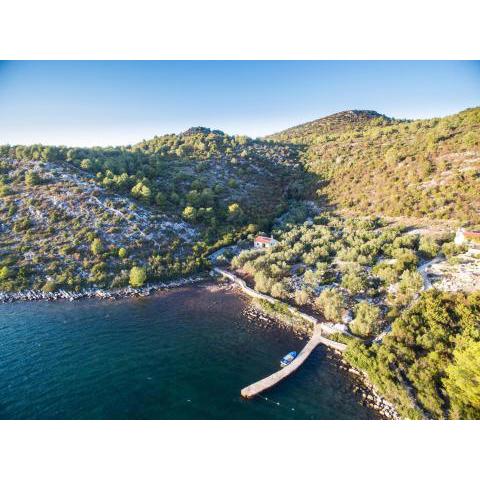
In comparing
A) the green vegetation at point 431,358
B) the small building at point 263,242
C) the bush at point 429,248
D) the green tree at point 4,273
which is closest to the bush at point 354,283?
the green vegetation at point 431,358

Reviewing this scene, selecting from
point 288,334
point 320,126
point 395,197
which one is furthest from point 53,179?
point 320,126

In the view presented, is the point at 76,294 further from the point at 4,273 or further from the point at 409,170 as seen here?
the point at 409,170

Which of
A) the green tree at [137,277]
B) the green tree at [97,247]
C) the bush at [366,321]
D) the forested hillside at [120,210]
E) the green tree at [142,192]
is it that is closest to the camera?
the bush at [366,321]

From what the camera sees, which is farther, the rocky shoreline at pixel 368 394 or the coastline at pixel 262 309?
the coastline at pixel 262 309

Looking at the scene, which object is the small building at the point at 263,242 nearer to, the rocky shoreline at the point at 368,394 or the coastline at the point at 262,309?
the coastline at the point at 262,309

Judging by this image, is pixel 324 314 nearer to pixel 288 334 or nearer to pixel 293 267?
pixel 288 334

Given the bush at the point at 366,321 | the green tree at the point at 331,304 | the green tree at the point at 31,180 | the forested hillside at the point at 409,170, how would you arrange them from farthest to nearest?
the green tree at the point at 31,180, the forested hillside at the point at 409,170, the green tree at the point at 331,304, the bush at the point at 366,321

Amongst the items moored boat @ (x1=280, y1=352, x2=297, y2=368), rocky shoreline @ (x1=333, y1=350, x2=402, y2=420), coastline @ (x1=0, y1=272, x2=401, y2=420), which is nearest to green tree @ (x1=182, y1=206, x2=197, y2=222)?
coastline @ (x1=0, y1=272, x2=401, y2=420)
